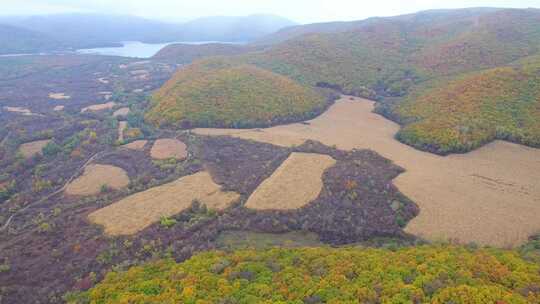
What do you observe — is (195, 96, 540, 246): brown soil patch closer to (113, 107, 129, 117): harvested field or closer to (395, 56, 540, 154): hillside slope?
(395, 56, 540, 154): hillside slope

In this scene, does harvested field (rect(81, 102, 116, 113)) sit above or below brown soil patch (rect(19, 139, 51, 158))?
above

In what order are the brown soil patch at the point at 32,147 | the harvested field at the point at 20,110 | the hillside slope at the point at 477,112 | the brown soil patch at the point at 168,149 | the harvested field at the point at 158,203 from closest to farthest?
the harvested field at the point at 158,203, the hillside slope at the point at 477,112, the brown soil patch at the point at 168,149, the brown soil patch at the point at 32,147, the harvested field at the point at 20,110

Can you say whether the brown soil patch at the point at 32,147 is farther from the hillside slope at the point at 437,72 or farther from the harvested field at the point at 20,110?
the hillside slope at the point at 437,72

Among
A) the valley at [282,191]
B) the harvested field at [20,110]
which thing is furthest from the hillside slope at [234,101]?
the harvested field at [20,110]

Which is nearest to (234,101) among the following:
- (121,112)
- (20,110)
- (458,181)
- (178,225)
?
(121,112)

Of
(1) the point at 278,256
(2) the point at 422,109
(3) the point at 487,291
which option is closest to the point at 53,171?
(1) the point at 278,256

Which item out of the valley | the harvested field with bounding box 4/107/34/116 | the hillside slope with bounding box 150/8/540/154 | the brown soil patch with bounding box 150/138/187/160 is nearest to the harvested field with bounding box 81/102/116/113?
the valley

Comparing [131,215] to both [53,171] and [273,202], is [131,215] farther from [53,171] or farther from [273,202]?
[53,171]
